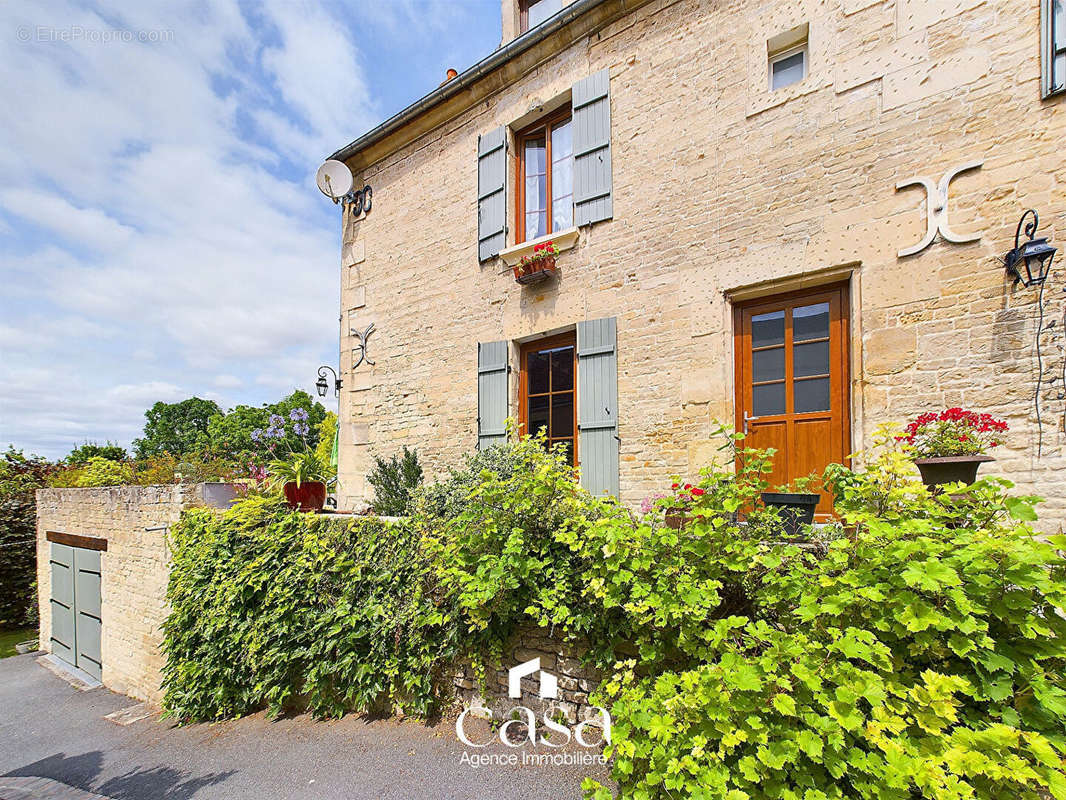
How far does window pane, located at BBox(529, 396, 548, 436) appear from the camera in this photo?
567 centimetres

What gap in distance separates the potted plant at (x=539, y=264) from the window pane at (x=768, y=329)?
2.23 m

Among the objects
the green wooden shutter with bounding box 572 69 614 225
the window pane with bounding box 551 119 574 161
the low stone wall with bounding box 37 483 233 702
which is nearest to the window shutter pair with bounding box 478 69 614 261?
the green wooden shutter with bounding box 572 69 614 225

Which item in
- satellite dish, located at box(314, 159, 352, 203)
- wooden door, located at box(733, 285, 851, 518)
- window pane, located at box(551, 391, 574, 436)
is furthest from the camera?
satellite dish, located at box(314, 159, 352, 203)

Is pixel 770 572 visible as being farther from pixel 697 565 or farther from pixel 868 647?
pixel 868 647

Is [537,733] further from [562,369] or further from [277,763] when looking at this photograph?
[562,369]

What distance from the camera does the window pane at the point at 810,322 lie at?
162 inches

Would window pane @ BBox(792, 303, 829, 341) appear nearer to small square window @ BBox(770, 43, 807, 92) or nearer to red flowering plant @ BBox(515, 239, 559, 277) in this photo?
small square window @ BBox(770, 43, 807, 92)

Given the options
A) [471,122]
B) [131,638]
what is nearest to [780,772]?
[471,122]

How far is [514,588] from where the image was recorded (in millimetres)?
3188

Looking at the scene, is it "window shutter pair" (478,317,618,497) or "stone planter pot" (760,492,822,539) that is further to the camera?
"window shutter pair" (478,317,618,497)

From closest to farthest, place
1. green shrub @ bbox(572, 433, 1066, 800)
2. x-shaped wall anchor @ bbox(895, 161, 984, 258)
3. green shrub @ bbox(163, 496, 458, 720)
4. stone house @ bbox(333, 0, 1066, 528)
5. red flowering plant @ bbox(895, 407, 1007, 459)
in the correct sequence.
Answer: green shrub @ bbox(572, 433, 1066, 800) < red flowering plant @ bbox(895, 407, 1007, 459) < stone house @ bbox(333, 0, 1066, 528) < x-shaped wall anchor @ bbox(895, 161, 984, 258) < green shrub @ bbox(163, 496, 458, 720)

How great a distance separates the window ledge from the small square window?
2.25 meters

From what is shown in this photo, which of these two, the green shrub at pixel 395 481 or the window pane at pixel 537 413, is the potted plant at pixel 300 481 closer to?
the green shrub at pixel 395 481

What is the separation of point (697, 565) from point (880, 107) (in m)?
3.97
